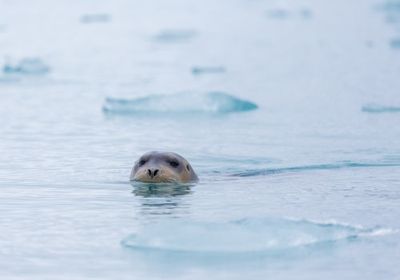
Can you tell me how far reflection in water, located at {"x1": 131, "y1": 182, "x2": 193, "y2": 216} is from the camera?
8.76 metres

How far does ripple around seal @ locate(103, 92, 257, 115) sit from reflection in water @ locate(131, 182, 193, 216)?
5.57 metres

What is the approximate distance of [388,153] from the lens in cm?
1187

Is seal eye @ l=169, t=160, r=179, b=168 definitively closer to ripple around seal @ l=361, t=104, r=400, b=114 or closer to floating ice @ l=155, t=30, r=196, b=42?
ripple around seal @ l=361, t=104, r=400, b=114

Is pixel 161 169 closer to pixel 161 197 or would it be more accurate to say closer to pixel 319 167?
pixel 161 197

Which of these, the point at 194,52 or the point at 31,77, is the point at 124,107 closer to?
the point at 31,77

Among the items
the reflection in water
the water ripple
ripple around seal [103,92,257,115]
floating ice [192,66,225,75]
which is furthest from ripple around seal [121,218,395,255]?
floating ice [192,66,225,75]

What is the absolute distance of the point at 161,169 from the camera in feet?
32.7

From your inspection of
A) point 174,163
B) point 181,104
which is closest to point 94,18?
point 181,104

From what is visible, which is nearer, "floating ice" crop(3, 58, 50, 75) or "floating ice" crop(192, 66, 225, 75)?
"floating ice" crop(3, 58, 50, 75)

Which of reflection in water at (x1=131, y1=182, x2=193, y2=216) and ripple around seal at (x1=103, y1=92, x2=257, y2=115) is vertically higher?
ripple around seal at (x1=103, y1=92, x2=257, y2=115)

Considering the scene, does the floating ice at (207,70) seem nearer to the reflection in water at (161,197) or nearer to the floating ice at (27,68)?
the floating ice at (27,68)

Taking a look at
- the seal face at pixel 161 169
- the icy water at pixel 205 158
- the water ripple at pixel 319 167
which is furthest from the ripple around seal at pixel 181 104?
the seal face at pixel 161 169

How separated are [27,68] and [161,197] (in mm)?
12242

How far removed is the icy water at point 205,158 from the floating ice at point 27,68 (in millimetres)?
28
